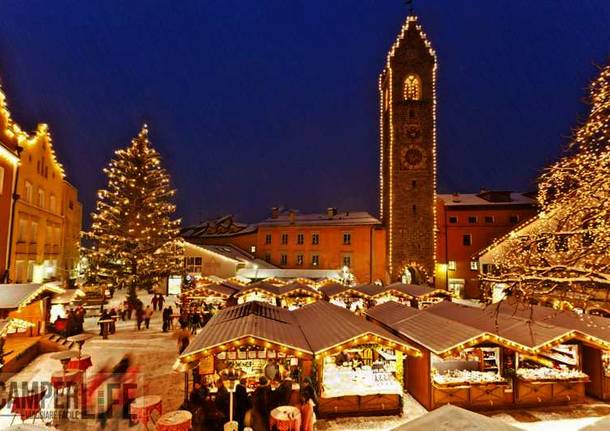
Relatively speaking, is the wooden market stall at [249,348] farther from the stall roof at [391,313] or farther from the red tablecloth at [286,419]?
the stall roof at [391,313]

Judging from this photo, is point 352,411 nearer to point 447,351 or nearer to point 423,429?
point 447,351

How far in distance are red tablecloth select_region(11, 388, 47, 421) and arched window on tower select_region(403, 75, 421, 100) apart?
1450 inches

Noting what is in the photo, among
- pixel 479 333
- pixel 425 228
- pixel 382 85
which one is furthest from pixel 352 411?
pixel 382 85

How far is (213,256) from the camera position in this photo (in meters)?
37.2

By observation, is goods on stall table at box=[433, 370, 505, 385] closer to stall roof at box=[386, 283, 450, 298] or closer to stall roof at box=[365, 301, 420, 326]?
Result: stall roof at box=[365, 301, 420, 326]

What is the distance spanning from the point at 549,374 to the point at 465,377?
2.80m

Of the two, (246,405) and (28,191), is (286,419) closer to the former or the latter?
(246,405)

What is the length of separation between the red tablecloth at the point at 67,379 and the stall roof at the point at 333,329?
21.8ft

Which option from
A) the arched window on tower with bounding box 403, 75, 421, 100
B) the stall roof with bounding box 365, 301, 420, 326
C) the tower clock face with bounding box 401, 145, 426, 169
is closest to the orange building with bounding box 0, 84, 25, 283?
the stall roof with bounding box 365, 301, 420, 326

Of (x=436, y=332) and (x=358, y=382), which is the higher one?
(x=436, y=332)

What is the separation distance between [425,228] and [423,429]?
35.0 meters

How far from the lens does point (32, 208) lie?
2136cm

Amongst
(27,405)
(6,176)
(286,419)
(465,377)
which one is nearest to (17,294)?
(27,405)

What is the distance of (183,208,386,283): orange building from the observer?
128 ft
